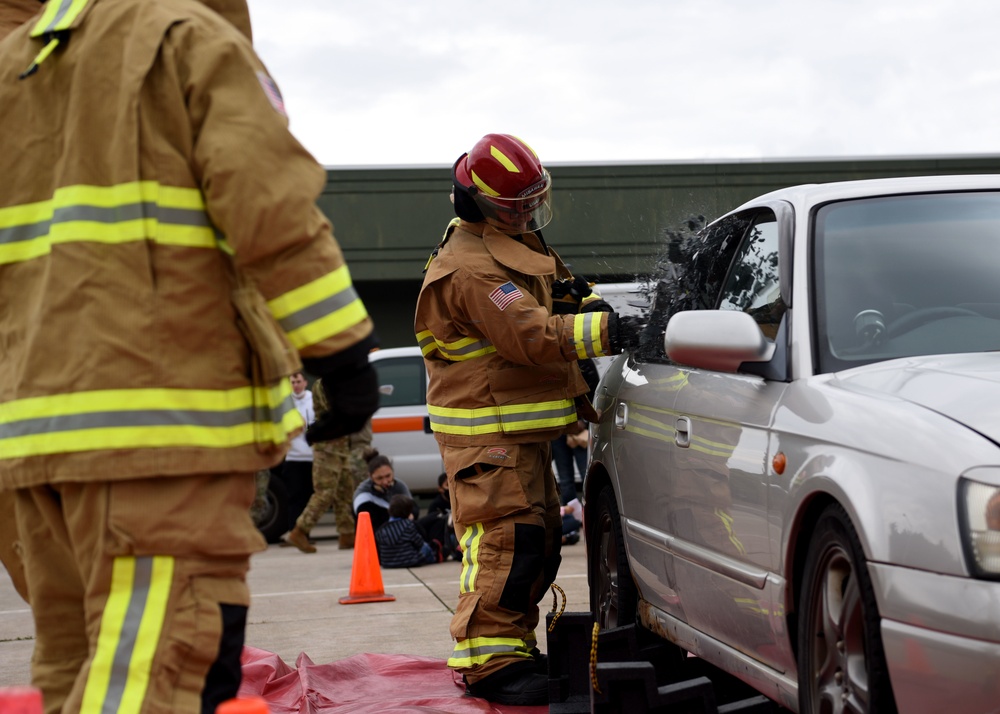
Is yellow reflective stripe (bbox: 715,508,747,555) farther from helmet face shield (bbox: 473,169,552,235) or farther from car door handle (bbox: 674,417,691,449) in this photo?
helmet face shield (bbox: 473,169,552,235)

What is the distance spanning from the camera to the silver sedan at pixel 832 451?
281 centimetres

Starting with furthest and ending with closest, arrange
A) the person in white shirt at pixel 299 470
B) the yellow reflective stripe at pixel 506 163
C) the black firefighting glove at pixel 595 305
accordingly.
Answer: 1. the person in white shirt at pixel 299 470
2. the black firefighting glove at pixel 595 305
3. the yellow reflective stripe at pixel 506 163

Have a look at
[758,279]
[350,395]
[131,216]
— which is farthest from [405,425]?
[131,216]

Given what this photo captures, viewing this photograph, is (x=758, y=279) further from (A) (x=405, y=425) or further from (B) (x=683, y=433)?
(A) (x=405, y=425)

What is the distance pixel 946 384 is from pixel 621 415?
6.88ft

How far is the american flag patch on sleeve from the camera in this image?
4969 mm

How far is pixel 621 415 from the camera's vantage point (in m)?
5.18

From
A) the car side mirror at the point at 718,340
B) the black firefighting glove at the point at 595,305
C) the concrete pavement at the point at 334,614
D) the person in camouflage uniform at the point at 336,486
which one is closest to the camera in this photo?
the car side mirror at the point at 718,340

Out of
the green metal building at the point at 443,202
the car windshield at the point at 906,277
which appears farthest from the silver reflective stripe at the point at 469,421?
the green metal building at the point at 443,202

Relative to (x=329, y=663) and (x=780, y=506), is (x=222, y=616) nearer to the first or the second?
(x=780, y=506)

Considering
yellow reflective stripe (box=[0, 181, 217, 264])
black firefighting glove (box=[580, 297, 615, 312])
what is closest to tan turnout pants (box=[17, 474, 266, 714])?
yellow reflective stripe (box=[0, 181, 217, 264])

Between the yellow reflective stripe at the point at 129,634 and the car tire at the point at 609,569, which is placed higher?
the yellow reflective stripe at the point at 129,634

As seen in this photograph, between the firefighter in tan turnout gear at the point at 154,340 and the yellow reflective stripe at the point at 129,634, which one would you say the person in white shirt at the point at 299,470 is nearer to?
the firefighter in tan turnout gear at the point at 154,340

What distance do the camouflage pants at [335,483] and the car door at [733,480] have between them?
8283 millimetres
